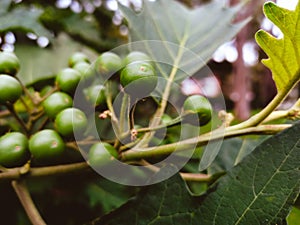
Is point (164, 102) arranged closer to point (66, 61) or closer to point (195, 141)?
point (195, 141)

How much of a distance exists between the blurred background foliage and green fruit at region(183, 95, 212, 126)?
20 centimetres

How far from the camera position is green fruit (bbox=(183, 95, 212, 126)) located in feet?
2.50

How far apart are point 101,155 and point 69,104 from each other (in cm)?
13

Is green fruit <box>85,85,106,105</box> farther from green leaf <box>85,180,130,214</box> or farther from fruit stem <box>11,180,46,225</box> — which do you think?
green leaf <box>85,180,130,214</box>

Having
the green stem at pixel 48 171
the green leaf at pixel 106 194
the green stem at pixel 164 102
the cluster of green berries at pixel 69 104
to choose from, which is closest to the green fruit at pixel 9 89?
the cluster of green berries at pixel 69 104

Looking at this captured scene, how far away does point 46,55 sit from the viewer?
4.23 ft

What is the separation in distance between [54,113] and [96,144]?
11 centimetres

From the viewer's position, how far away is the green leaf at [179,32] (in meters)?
1.03

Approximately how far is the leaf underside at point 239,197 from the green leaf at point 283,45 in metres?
0.11

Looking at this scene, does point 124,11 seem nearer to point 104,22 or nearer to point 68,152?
point 68,152

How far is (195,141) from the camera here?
0.75 m

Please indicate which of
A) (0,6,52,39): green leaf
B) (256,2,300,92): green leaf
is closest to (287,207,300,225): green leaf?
(256,2,300,92): green leaf

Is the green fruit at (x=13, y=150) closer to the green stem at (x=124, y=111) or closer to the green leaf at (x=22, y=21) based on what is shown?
the green stem at (x=124, y=111)

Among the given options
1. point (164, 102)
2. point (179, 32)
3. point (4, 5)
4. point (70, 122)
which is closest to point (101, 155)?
point (70, 122)
